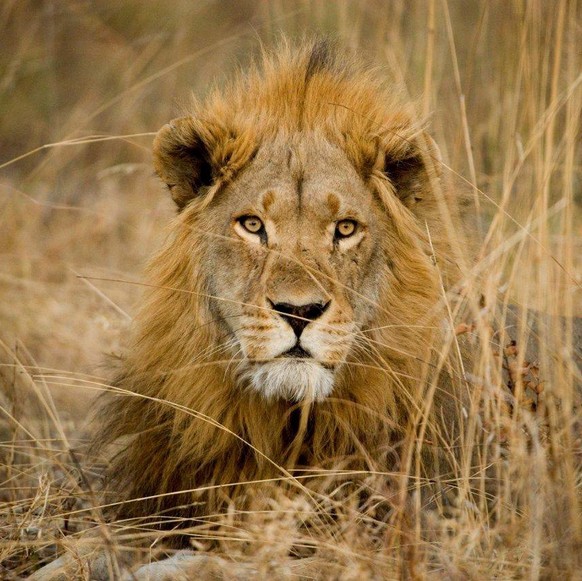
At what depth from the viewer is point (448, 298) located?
362 centimetres

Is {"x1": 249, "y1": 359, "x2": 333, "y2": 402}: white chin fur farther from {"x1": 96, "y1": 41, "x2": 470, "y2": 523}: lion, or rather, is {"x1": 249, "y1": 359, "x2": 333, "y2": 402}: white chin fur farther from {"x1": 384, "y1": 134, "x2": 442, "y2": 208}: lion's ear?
{"x1": 384, "y1": 134, "x2": 442, "y2": 208}: lion's ear

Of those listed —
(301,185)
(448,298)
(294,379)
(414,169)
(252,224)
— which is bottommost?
(294,379)

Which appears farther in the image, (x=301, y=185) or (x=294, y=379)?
(x=301, y=185)

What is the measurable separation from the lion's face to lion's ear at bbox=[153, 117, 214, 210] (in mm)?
170

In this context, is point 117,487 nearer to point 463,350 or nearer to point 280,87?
point 463,350

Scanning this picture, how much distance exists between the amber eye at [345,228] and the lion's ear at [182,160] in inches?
25.6

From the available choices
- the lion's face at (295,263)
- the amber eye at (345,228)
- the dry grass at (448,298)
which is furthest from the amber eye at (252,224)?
the dry grass at (448,298)

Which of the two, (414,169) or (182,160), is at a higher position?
(414,169)

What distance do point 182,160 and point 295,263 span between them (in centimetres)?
82

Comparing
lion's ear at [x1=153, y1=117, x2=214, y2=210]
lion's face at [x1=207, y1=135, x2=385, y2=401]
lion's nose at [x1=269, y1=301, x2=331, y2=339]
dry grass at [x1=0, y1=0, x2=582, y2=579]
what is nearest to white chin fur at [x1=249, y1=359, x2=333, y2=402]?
lion's face at [x1=207, y1=135, x2=385, y2=401]

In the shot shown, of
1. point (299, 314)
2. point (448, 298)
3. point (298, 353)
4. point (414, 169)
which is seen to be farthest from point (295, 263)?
point (414, 169)

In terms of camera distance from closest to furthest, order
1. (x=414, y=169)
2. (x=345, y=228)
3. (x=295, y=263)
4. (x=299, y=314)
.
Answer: (x=299, y=314)
(x=295, y=263)
(x=345, y=228)
(x=414, y=169)

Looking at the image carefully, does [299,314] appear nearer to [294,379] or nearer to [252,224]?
[294,379]

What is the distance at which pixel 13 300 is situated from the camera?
6953 mm
